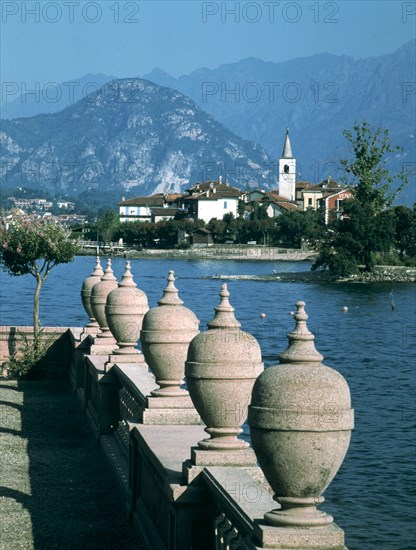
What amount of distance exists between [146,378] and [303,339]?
6.68 meters

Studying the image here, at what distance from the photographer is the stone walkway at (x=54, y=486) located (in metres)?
10.2

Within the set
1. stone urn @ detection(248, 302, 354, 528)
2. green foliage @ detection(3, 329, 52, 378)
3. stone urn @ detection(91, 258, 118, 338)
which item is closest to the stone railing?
stone urn @ detection(248, 302, 354, 528)

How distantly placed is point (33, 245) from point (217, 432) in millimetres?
19721

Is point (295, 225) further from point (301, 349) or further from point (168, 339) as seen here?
point (301, 349)

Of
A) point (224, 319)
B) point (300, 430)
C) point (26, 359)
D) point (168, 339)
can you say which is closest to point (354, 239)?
point (26, 359)

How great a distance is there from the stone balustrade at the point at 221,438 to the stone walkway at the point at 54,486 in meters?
0.26

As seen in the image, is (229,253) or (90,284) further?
(229,253)

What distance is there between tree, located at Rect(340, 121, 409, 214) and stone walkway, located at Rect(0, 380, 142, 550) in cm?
9913

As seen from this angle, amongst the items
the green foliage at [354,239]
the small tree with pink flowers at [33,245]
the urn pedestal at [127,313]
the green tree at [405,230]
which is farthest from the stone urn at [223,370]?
the green tree at [405,230]

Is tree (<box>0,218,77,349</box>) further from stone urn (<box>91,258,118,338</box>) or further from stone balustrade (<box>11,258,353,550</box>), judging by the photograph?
stone balustrade (<box>11,258,353,550</box>)

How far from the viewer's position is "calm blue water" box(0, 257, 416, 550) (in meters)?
22.4

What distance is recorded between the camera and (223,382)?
8.00 meters

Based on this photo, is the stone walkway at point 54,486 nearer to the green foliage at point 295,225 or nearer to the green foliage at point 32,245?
the green foliage at point 32,245

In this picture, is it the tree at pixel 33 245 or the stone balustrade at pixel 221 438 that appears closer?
the stone balustrade at pixel 221 438
